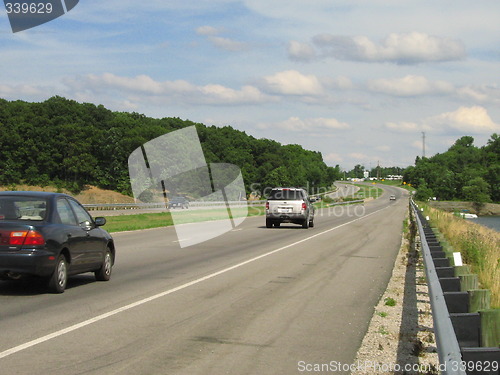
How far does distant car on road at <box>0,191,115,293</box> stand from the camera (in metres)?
10.4

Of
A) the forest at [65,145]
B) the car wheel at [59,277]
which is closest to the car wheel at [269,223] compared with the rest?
the car wheel at [59,277]

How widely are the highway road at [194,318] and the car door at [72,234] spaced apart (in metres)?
0.51

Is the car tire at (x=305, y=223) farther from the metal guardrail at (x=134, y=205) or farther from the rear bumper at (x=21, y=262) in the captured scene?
the rear bumper at (x=21, y=262)

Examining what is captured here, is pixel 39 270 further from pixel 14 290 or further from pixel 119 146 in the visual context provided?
pixel 119 146

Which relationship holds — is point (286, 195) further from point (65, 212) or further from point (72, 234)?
point (72, 234)

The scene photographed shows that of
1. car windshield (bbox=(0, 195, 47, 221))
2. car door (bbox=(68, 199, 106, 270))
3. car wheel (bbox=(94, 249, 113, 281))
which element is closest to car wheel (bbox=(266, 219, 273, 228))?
car wheel (bbox=(94, 249, 113, 281))

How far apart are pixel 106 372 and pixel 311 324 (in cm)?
340

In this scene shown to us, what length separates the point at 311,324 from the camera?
8781mm

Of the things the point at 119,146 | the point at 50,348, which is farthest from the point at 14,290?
the point at 119,146

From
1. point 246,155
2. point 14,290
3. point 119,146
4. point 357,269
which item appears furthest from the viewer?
point 246,155

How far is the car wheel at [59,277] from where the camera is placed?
10.8 m

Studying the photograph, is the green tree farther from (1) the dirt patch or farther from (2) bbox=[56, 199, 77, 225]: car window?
(2) bbox=[56, 199, 77, 225]: car window

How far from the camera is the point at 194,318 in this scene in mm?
8984

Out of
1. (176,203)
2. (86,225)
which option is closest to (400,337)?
(86,225)
